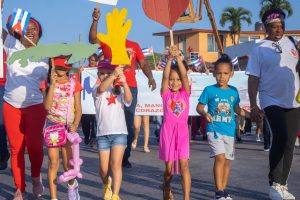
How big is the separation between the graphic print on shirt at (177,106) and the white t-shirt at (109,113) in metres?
0.51

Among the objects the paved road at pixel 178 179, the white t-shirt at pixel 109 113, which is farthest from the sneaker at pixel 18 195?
the white t-shirt at pixel 109 113

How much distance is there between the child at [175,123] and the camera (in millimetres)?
5824

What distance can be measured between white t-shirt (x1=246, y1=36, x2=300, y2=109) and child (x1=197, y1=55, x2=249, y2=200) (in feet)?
1.09

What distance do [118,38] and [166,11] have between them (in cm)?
70


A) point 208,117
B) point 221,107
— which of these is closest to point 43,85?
point 208,117

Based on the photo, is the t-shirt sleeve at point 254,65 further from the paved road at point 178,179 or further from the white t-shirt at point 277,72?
the paved road at point 178,179

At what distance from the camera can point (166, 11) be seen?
20.6ft

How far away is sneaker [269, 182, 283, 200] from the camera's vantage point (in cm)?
593

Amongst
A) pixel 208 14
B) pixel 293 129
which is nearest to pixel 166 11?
pixel 293 129

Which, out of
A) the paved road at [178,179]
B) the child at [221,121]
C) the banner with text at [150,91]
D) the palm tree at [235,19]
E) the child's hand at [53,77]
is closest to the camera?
the child's hand at [53,77]

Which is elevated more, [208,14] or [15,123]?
[208,14]

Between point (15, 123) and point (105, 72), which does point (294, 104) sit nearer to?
point (105, 72)

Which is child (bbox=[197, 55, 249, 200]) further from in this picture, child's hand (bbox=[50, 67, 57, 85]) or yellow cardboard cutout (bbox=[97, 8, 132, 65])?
child's hand (bbox=[50, 67, 57, 85])

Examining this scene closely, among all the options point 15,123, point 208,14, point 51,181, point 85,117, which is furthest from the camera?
point 208,14
